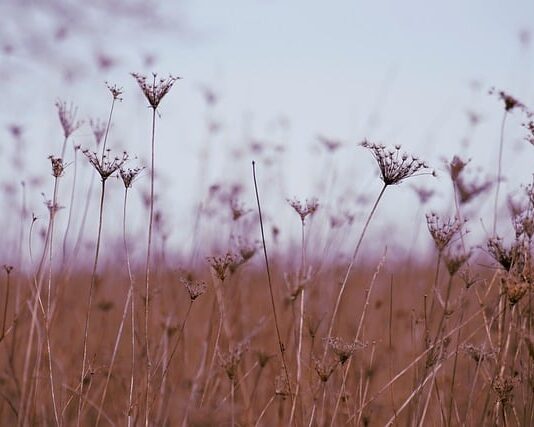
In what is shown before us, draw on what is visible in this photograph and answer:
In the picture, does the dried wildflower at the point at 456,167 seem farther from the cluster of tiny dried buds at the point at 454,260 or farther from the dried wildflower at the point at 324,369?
the dried wildflower at the point at 324,369

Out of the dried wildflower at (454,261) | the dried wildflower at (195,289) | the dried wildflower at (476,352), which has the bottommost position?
the dried wildflower at (476,352)

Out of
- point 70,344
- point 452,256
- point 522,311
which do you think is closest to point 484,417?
point 522,311

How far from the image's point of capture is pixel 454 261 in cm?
229

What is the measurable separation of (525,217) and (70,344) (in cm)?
270

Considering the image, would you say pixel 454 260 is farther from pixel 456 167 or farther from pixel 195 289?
pixel 195 289

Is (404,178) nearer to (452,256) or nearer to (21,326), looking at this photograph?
(452,256)

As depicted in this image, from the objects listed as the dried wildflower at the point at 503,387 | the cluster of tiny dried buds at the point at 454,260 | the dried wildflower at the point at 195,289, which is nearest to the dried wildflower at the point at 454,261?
the cluster of tiny dried buds at the point at 454,260

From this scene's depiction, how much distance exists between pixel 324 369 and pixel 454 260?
0.48 m

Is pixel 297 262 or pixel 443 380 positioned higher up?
pixel 297 262

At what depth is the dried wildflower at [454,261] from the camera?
2.24 m

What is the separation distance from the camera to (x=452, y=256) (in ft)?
7.70

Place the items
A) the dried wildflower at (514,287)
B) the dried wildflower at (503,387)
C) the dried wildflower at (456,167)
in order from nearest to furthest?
1. the dried wildflower at (514,287)
2. the dried wildflower at (503,387)
3. the dried wildflower at (456,167)

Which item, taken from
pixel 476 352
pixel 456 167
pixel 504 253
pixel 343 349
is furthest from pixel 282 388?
pixel 456 167

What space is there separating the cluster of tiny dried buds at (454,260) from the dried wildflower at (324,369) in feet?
1.37
